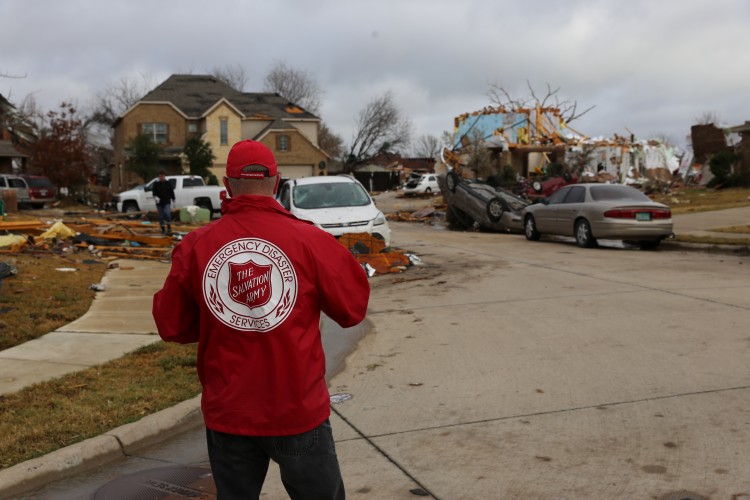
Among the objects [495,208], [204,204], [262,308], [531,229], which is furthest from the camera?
[204,204]

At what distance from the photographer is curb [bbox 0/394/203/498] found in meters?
4.60

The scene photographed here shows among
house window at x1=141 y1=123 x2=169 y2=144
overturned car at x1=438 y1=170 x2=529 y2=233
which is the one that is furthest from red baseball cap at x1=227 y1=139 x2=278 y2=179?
house window at x1=141 y1=123 x2=169 y2=144

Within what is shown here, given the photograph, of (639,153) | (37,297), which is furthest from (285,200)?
(639,153)

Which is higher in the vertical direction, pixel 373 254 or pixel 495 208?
pixel 495 208

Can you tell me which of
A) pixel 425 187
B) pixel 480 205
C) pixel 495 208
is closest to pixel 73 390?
pixel 495 208

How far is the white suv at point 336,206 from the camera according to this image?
594 inches

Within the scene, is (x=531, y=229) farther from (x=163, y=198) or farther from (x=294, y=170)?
(x=294, y=170)

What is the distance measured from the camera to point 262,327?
9.25 ft

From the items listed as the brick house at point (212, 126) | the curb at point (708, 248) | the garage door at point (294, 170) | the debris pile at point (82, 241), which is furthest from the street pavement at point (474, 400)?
the garage door at point (294, 170)

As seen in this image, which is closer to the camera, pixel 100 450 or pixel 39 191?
pixel 100 450

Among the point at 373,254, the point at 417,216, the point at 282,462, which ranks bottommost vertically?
the point at 417,216

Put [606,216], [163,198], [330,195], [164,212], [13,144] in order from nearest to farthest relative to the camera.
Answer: [330,195] < [606,216] < [163,198] < [164,212] < [13,144]

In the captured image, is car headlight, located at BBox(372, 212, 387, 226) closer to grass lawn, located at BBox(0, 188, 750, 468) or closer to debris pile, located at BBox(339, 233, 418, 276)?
debris pile, located at BBox(339, 233, 418, 276)

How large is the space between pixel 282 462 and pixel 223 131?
5651 cm
